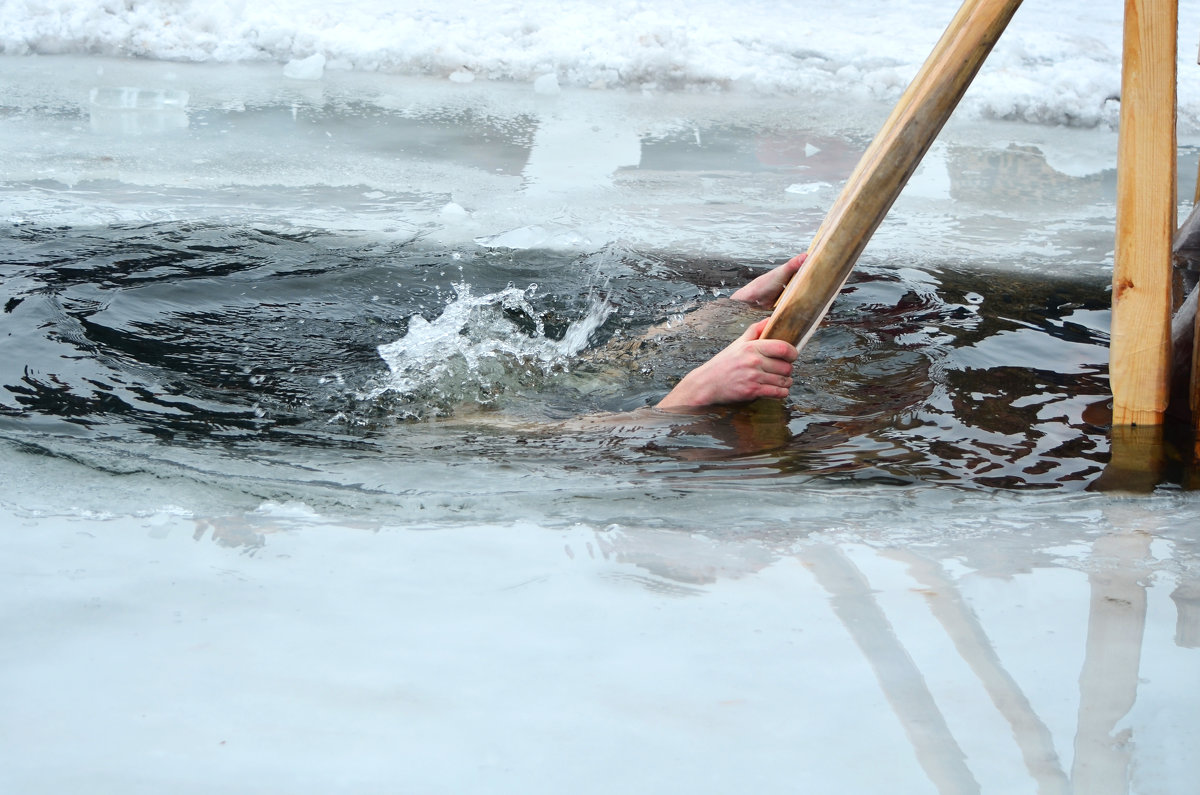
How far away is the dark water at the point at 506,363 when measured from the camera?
2.51 metres

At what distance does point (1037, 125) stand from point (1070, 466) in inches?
190

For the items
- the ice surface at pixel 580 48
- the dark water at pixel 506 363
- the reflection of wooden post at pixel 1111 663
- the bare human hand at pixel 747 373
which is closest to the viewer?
the reflection of wooden post at pixel 1111 663

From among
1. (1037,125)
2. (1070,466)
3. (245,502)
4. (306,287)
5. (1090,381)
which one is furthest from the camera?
(1037,125)

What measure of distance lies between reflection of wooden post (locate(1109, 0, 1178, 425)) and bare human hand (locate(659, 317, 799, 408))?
819 millimetres

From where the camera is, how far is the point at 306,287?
3865 millimetres

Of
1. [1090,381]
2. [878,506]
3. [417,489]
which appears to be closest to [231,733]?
[417,489]

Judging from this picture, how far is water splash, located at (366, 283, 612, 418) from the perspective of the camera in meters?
3.20

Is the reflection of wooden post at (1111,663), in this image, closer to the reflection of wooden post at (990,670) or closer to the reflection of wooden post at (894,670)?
the reflection of wooden post at (990,670)

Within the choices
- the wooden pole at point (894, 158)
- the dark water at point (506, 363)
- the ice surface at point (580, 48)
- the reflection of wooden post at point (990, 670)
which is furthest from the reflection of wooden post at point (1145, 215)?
the ice surface at point (580, 48)

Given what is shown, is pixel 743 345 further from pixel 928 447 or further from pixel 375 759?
pixel 375 759

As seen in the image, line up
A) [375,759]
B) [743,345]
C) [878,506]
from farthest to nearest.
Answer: [743,345]
[878,506]
[375,759]

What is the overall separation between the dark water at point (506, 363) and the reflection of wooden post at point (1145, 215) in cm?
17

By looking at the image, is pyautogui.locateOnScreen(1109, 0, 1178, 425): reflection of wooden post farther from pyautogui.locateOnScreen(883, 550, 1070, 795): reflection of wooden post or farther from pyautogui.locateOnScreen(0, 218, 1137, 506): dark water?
pyautogui.locateOnScreen(883, 550, 1070, 795): reflection of wooden post

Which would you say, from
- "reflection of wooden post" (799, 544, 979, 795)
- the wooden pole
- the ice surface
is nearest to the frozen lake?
"reflection of wooden post" (799, 544, 979, 795)
